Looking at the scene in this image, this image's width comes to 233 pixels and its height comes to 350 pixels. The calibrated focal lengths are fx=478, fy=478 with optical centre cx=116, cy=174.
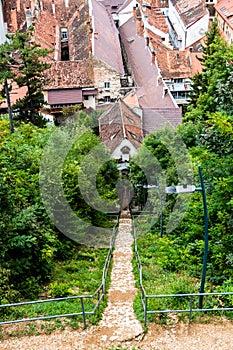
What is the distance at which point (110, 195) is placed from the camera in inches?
1081

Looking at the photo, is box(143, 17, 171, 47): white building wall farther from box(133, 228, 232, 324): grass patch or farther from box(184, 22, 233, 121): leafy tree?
box(133, 228, 232, 324): grass patch

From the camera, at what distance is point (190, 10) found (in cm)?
6047

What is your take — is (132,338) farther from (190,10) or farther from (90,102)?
(190,10)


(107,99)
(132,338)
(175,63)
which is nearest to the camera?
(132,338)

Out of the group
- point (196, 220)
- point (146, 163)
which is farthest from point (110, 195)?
point (196, 220)

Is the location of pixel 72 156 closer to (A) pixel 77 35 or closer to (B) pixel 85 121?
(B) pixel 85 121

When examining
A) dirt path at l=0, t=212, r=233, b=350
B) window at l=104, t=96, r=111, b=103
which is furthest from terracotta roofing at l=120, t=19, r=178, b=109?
dirt path at l=0, t=212, r=233, b=350

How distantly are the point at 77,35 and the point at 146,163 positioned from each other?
33184 millimetres

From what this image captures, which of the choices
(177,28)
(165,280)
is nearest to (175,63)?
(177,28)

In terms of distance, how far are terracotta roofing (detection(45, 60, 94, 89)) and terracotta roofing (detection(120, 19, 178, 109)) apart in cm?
514

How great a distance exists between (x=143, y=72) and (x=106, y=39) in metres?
7.49

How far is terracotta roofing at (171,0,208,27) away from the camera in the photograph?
189 feet

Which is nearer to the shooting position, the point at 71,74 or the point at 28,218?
the point at 28,218

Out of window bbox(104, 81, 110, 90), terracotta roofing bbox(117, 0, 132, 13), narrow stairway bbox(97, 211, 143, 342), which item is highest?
terracotta roofing bbox(117, 0, 132, 13)
